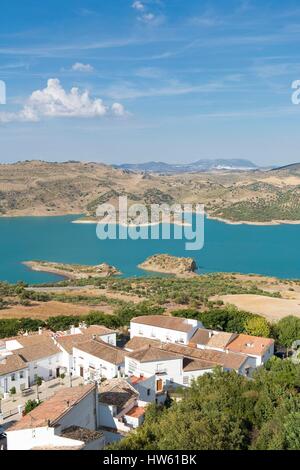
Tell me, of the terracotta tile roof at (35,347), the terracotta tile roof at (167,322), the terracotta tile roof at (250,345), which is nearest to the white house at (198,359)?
the terracotta tile roof at (250,345)

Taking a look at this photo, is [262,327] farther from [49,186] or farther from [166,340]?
[49,186]

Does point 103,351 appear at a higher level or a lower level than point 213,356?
higher

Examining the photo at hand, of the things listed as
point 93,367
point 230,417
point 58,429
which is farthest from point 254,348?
point 58,429

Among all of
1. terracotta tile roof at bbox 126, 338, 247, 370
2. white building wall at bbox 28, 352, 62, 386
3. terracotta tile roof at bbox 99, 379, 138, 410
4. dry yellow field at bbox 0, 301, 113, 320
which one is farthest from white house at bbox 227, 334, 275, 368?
dry yellow field at bbox 0, 301, 113, 320

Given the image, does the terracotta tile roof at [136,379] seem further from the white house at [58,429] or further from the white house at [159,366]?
the white house at [58,429]

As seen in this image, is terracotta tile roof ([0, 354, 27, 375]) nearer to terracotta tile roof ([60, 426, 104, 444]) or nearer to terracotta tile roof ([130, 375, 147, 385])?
terracotta tile roof ([130, 375, 147, 385])

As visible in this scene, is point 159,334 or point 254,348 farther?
point 159,334

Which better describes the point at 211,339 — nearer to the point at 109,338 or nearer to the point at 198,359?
the point at 198,359

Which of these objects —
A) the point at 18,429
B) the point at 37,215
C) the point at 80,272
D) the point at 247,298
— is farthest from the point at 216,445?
the point at 37,215
